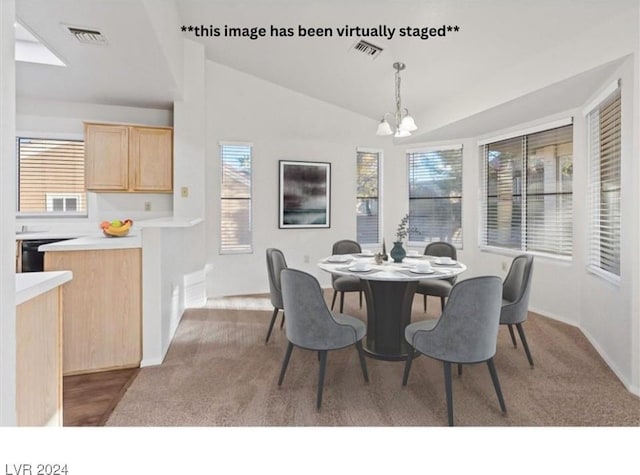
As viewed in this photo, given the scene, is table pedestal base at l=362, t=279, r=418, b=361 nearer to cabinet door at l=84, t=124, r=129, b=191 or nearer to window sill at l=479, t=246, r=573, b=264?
window sill at l=479, t=246, r=573, b=264

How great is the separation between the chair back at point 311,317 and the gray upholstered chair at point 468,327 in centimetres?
53

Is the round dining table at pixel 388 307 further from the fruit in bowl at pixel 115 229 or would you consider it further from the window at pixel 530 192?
the window at pixel 530 192

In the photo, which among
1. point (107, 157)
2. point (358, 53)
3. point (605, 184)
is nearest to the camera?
point (605, 184)

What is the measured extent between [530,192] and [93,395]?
4802 millimetres

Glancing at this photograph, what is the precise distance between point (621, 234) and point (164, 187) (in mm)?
4695

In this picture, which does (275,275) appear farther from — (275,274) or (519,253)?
(519,253)

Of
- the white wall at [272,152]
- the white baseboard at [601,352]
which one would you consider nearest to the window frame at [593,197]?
the white baseboard at [601,352]

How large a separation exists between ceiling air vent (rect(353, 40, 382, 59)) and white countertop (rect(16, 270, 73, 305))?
3347mm

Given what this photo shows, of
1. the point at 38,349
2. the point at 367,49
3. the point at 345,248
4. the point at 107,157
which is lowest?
the point at 38,349

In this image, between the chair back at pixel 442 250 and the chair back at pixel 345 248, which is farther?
the chair back at pixel 345 248

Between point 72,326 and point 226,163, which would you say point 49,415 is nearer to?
point 72,326

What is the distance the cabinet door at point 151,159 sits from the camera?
426 centimetres

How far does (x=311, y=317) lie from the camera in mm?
2088

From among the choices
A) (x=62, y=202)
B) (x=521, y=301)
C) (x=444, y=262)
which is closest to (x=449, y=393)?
(x=521, y=301)
